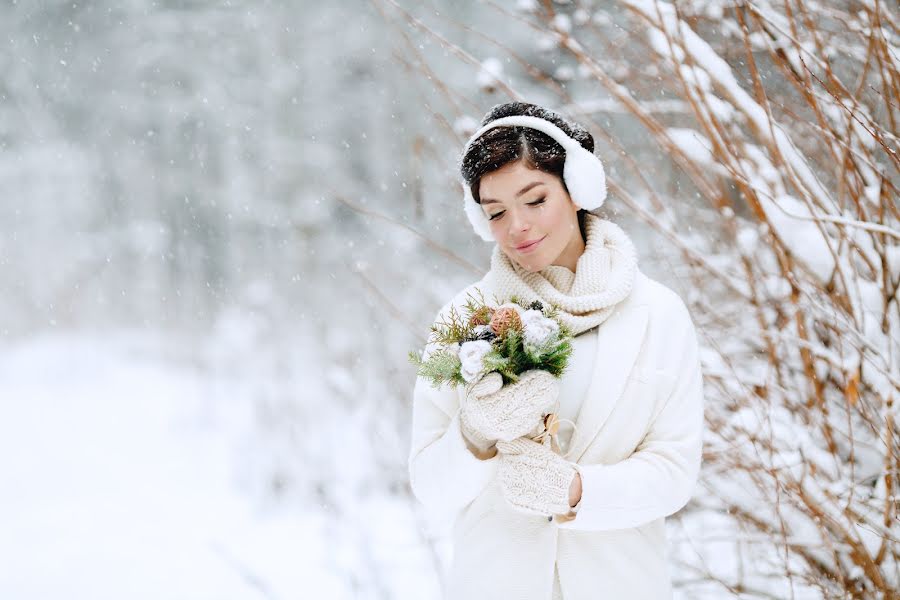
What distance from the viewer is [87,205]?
362 inches

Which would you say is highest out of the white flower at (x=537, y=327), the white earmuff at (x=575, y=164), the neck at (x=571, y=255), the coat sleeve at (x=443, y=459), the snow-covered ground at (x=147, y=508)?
the white earmuff at (x=575, y=164)

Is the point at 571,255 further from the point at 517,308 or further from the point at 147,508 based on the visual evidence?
the point at 147,508

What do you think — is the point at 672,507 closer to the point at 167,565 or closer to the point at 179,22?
the point at 167,565

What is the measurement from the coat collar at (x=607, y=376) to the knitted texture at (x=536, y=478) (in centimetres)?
11

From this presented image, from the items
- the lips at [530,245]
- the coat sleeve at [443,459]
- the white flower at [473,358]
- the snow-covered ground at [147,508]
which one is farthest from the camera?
the snow-covered ground at [147,508]

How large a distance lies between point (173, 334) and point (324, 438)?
635cm

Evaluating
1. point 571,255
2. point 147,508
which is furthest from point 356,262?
point 147,508

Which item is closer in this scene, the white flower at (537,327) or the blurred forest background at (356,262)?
the white flower at (537,327)

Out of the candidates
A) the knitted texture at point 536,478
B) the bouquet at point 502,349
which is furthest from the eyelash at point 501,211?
the knitted texture at point 536,478

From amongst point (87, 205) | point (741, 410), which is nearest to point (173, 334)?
point (87, 205)

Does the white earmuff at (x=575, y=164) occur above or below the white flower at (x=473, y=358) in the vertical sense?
above

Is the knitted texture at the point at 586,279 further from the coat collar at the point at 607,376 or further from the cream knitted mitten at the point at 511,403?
the cream knitted mitten at the point at 511,403

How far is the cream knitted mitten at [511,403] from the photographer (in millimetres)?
1011

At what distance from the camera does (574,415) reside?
1.20 metres
